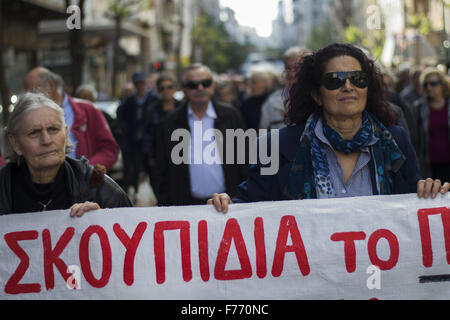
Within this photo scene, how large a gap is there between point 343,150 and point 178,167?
108 inches

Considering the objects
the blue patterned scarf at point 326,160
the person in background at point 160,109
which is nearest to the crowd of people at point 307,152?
the blue patterned scarf at point 326,160

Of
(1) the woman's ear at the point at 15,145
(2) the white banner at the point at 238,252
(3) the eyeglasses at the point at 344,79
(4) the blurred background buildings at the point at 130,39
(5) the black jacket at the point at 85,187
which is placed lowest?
(2) the white banner at the point at 238,252

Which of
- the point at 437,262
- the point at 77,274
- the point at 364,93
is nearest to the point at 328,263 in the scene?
the point at 437,262

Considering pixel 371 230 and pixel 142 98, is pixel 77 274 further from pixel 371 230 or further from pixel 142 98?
pixel 142 98

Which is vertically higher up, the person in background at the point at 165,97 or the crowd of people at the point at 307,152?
the person in background at the point at 165,97

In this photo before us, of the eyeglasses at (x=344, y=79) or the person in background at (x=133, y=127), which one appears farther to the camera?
the person in background at (x=133, y=127)

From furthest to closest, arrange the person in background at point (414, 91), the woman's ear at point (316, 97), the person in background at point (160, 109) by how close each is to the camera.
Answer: the person in background at point (414, 91) < the person in background at point (160, 109) < the woman's ear at point (316, 97)

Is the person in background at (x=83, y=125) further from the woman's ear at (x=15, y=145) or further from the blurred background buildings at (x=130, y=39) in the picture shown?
the blurred background buildings at (x=130, y=39)

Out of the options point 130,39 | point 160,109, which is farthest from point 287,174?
point 130,39

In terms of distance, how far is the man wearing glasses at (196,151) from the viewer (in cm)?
614

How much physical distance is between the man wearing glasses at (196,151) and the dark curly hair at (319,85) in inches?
86.8

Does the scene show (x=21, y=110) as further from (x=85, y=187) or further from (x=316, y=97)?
(x=316, y=97)

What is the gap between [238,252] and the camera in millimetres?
3574
